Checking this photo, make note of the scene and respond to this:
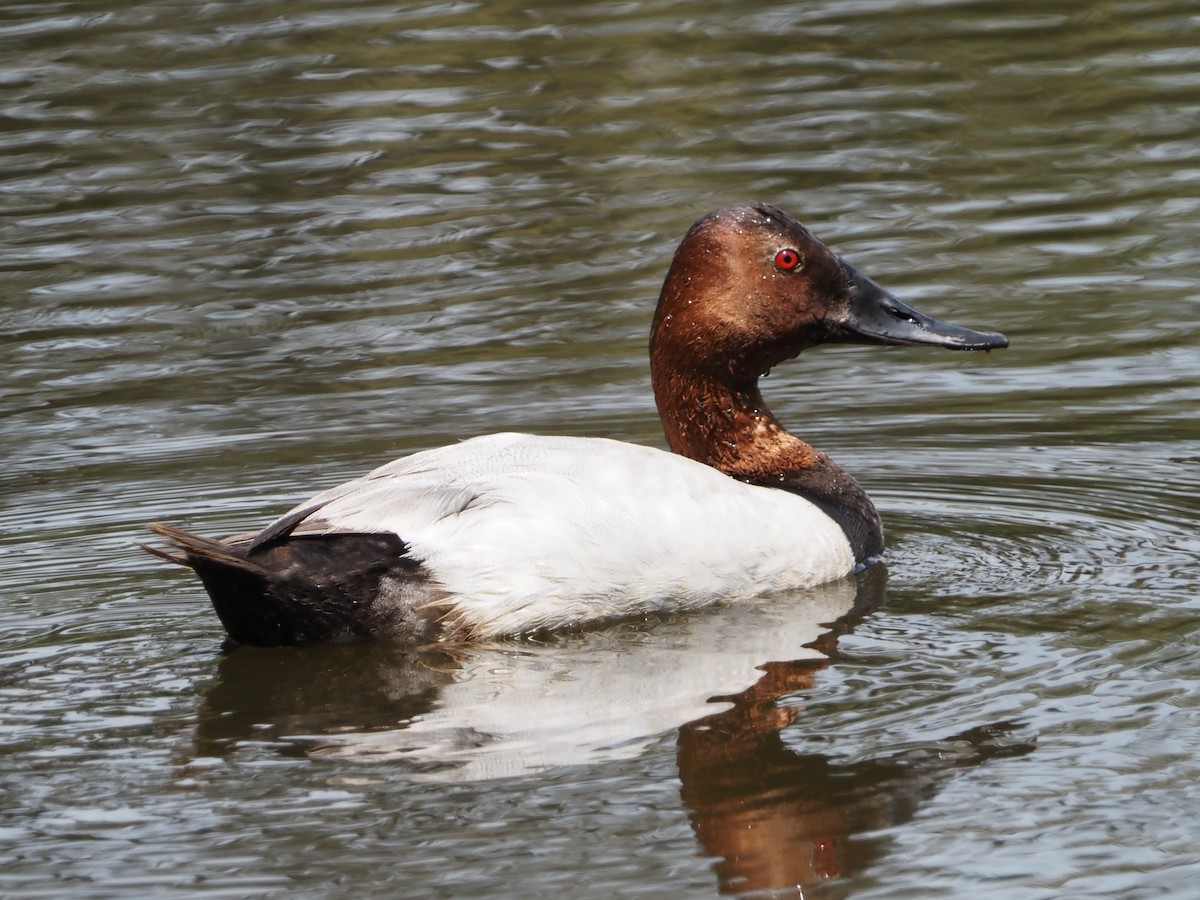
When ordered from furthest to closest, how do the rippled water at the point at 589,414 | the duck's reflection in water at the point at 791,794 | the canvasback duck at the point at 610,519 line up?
the canvasback duck at the point at 610,519 < the rippled water at the point at 589,414 < the duck's reflection in water at the point at 791,794

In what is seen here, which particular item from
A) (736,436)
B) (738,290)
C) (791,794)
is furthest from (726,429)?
(791,794)

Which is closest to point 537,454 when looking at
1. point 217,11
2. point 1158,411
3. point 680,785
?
point 680,785

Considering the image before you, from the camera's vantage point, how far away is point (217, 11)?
14656 millimetres

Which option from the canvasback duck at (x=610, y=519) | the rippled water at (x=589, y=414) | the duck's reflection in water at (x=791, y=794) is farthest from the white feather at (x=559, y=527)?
the duck's reflection in water at (x=791, y=794)

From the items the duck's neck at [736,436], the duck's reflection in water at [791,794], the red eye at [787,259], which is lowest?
the duck's reflection in water at [791,794]

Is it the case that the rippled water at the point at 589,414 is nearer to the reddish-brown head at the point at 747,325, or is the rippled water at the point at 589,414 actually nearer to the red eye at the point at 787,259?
the reddish-brown head at the point at 747,325

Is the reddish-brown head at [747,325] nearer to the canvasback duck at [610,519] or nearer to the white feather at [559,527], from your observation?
the canvasback duck at [610,519]

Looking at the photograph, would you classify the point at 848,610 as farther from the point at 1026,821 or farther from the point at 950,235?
the point at 950,235

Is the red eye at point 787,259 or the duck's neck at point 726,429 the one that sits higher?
the red eye at point 787,259

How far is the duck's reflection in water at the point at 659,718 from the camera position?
4344mm

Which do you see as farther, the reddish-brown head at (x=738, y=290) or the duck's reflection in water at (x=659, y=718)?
the reddish-brown head at (x=738, y=290)

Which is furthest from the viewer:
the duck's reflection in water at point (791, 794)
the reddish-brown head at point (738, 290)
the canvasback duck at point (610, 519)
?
the reddish-brown head at point (738, 290)

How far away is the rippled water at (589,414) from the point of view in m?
4.33

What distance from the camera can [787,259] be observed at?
21.3ft
